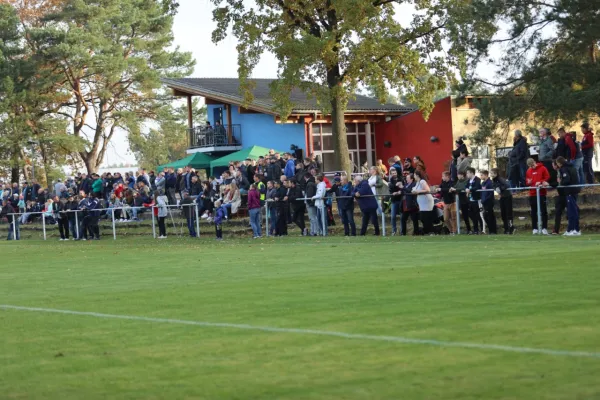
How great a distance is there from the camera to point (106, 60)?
6812 cm

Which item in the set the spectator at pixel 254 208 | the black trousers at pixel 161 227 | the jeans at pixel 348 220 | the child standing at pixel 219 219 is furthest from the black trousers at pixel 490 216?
the black trousers at pixel 161 227

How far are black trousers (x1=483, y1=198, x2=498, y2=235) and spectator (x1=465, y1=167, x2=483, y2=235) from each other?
0.24 m

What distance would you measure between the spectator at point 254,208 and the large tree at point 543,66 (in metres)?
7.35

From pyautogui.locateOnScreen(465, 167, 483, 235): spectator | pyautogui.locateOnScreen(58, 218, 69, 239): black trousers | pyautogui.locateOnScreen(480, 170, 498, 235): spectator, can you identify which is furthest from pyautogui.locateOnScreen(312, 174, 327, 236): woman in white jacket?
pyautogui.locateOnScreen(58, 218, 69, 239): black trousers

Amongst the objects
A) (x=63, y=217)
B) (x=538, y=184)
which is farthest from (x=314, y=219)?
(x=63, y=217)

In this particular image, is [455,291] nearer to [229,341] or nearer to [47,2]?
[229,341]

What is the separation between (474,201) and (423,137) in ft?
93.8

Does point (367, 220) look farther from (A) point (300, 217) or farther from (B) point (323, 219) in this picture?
(A) point (300, 217)

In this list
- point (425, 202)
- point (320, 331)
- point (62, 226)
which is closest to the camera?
point (320, 331)

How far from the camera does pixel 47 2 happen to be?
71.8 meters

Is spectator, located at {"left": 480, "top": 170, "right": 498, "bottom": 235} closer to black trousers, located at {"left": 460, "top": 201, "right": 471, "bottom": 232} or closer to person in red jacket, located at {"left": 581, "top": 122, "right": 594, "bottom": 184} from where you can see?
black trousers, located at {"left": 460, "top": 201, "right": 471, "bottom": 232}

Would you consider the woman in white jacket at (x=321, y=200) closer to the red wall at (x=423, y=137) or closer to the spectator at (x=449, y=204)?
the spectator at (x=449, y=204)

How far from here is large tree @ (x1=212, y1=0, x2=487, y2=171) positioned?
3816cm

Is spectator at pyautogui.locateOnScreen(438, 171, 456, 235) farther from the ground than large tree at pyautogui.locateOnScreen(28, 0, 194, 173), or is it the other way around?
large tree at pyautogui.locateOnScreen(28, 0, 194, 173)
